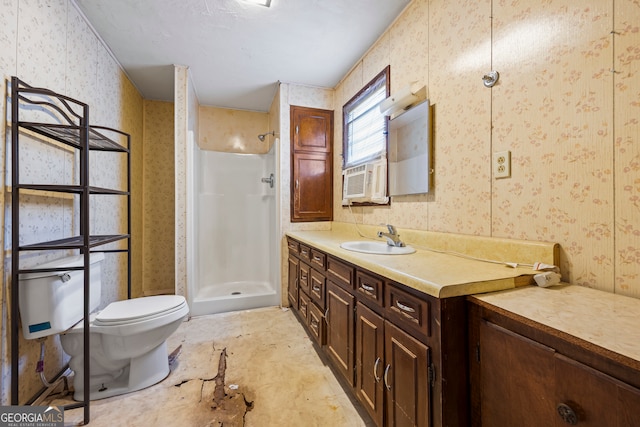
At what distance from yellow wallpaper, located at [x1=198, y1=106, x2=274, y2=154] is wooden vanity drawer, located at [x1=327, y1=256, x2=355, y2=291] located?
2.23 metres

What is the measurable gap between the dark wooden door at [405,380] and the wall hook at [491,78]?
115 centimetres

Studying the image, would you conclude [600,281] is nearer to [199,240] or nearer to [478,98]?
[478,98]

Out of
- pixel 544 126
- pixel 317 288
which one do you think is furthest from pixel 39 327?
pixel 544 126

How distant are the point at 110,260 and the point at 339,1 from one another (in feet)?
8.82

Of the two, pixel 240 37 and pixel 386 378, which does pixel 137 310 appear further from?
pixel 240 37

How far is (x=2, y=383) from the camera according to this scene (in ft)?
3.92

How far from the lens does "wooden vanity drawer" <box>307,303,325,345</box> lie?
5.83 ft

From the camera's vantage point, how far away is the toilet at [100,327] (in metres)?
1.29

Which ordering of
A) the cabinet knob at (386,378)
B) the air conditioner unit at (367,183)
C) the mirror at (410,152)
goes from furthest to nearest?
the air conditioner unit at (367,183)
the mirror at (410,152)
the cabinet knob at (386,378)

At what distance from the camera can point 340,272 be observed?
150cm

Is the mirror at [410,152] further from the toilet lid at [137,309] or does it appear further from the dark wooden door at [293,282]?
the toilet lid at [137,309]

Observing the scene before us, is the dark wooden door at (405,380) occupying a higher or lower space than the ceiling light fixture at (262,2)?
lower

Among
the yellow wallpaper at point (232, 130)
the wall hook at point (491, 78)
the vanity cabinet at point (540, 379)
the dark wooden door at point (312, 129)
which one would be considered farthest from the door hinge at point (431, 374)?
the yellow wallpaper at point (232, 130)

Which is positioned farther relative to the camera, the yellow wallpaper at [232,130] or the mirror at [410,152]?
the yellow wallpaper at [232,130]
